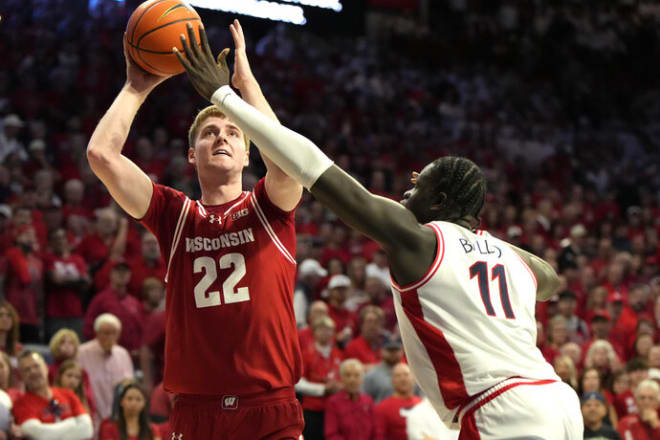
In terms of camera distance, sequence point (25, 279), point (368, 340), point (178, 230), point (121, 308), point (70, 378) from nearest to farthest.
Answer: point (178, 230), point (70, 378), point (25, 279), point (121, 308), point (368, 340)

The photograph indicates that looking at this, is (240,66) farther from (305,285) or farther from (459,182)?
(305,285)

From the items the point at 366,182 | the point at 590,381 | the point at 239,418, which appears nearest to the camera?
the point at 239,418

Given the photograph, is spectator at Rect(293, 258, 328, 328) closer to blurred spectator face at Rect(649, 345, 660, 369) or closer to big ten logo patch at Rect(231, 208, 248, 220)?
blurred spectator face at Rect(649, 345, 660, 369)

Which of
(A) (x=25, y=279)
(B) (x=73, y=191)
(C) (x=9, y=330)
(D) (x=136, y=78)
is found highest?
(B) (x=73, y=191)

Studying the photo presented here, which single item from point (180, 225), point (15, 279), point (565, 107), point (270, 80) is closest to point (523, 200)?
point (270, 80)

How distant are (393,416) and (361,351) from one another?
0.99m

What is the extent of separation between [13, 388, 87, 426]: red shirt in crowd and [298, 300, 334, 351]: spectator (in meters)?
2.20

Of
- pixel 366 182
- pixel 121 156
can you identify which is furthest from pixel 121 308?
pixel 366 182

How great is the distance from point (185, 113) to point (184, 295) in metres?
10.1

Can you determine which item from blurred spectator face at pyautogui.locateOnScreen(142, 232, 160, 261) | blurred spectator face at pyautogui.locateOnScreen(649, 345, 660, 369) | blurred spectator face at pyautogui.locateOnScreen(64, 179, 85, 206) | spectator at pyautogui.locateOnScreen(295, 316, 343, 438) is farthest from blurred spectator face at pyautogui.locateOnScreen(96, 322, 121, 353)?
blurred spectator face at pyautogui.locateOnScreen(649, 345, 660, 369)

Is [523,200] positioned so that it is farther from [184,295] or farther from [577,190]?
[184,295]

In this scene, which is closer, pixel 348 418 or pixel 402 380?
pixel 348 418

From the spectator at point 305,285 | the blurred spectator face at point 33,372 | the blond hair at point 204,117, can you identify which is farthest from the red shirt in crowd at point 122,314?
the blond hair at point 204,117

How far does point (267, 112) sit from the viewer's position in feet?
11.6
